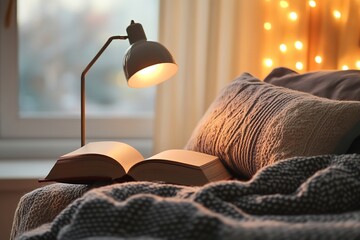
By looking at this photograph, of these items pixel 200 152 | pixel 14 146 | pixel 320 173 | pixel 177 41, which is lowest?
pixel 14 146

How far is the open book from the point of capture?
128 cm

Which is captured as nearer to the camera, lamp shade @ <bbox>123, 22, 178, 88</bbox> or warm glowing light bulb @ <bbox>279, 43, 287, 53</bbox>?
lamp shade @ <bbox>123, 22, 178, 88</bbox>

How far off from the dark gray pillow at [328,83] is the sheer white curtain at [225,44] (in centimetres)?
40

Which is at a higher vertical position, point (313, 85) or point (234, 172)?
point (313, 85)

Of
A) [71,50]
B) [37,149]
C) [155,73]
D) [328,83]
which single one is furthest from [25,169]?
[328,83]

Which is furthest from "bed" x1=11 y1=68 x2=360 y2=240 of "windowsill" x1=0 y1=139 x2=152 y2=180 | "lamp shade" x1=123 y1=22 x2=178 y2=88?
"windowsill" x1=0 y1=139 x2=152 y2=180

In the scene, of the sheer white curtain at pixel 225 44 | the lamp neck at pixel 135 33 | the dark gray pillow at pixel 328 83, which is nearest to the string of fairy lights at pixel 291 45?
the sheer white curtain at pixel 225 44

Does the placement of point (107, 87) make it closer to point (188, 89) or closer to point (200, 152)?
point (188, 89)

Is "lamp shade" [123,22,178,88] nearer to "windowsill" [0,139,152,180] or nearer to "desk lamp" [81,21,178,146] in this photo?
"desk lamp" [81,21,178,146]

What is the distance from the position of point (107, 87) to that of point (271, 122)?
3.57 ft

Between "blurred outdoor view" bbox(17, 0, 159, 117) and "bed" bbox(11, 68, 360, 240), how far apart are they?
0.84 m

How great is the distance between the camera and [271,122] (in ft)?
4.26

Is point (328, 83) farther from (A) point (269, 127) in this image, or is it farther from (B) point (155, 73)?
(B) point (155, 73)

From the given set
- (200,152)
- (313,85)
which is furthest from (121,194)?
(313,85)
